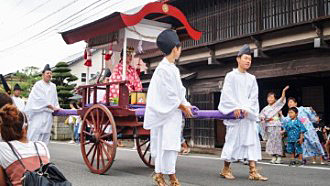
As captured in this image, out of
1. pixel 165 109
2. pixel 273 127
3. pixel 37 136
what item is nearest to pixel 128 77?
pixel 37 136

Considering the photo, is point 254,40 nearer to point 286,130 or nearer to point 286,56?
point 286,56

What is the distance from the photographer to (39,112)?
26.4ft

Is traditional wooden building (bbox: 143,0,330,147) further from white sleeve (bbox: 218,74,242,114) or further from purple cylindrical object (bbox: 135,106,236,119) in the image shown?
purple cylindrical object (bbox: 135,106,236,119)

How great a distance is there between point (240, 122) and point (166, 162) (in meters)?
1.74

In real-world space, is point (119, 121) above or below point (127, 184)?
above

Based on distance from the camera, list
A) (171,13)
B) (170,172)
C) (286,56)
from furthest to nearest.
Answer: (286,56), (171,13), (170,172)

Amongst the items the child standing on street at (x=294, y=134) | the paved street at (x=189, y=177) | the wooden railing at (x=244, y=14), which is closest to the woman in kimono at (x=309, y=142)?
the child standing on street at (x=294, y=134)

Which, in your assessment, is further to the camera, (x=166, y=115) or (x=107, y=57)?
(x=107, y=57)

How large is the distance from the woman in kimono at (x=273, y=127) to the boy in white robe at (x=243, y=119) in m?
3.25

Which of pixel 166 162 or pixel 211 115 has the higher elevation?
pixel 211 115

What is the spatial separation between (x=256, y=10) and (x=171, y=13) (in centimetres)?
586

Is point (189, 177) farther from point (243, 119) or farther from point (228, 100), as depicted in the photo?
point (228, 100)

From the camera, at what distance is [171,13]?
7316mm

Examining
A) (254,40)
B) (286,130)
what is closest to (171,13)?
(286,130)
